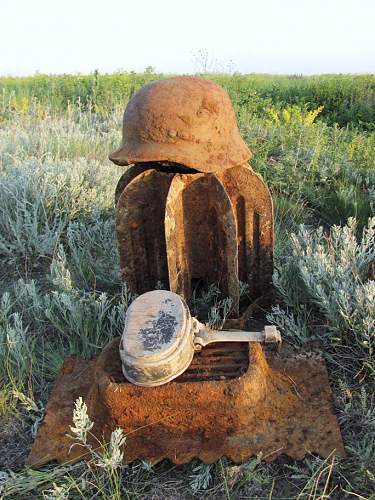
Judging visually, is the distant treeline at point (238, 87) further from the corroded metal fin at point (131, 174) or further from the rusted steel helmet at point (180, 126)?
the rusted steel helmet at point (180, 126)

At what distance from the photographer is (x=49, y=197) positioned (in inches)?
160

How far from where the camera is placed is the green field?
1.84 metres

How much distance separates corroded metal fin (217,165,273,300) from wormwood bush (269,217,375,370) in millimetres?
119

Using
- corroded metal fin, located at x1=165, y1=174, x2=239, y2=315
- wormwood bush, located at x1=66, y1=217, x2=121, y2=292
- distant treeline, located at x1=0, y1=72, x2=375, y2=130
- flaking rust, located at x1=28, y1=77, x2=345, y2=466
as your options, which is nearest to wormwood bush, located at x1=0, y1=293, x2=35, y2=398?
flaking rust, located at x1=28, y1=77, x2=345, y2=466

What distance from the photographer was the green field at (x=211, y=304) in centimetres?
184

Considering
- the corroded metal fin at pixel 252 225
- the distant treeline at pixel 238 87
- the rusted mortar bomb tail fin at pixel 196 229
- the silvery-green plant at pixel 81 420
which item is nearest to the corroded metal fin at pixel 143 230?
the rusted mortar bomb tail fin at pixel 196 229

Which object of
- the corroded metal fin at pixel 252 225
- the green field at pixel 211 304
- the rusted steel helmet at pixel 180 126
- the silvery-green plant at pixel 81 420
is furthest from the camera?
the corroded metal fin at pixel 252 225

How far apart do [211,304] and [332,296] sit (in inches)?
27.2

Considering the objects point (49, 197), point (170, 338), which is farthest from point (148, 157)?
point (49, 197)

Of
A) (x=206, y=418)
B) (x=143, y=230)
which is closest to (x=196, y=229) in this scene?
(x=143, y=230)

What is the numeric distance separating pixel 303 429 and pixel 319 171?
314cm

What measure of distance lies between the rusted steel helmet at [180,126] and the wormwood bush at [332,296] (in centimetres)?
78

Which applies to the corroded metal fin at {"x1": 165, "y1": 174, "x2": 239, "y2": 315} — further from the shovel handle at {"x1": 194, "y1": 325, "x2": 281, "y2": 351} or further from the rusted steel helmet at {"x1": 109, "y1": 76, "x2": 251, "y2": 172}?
the shovel handle at {"x1": 194, "y1": 325, "x2": 281, "y2": 351}

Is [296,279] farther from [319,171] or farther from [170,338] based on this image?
[319,171]
